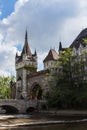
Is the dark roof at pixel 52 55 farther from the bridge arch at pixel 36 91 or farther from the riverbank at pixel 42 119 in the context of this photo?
the riverbank at pixel 42 119

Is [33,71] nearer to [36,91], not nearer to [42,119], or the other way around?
[36,91]

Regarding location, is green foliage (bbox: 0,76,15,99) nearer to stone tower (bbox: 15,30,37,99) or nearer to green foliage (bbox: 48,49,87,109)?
stone tower (bbox: 15,30,37,99)

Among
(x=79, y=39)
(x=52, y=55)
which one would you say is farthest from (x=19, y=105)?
(x=79, y=39)

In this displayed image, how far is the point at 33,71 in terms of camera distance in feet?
395

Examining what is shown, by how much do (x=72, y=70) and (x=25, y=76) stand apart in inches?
1494

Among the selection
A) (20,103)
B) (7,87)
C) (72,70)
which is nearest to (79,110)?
(72,70)

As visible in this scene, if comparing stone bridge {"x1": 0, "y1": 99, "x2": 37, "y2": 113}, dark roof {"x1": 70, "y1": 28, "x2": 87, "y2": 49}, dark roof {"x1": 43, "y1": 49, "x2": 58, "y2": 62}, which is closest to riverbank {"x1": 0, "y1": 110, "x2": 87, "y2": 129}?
stone bridge {"x1": 0, "y1": 99, "x2": 37, "y2": 113}

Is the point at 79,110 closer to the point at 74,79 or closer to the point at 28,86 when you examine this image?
the point at 74,79

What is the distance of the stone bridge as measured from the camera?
88469 millimetres

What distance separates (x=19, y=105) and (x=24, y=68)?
2929 centimetres

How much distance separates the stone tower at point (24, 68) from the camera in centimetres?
11756

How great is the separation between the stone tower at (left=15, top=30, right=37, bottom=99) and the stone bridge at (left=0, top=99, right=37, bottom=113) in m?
22.0

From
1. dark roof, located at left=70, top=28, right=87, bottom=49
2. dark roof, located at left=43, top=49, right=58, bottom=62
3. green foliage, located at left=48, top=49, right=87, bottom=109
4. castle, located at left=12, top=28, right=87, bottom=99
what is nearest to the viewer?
green foliage, located at left=48, top=49, right=87, bottom=109

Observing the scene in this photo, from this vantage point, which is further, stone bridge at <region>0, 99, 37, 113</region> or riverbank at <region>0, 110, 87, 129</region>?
stone bridge at <region>0, 99, 37, 113</region>
